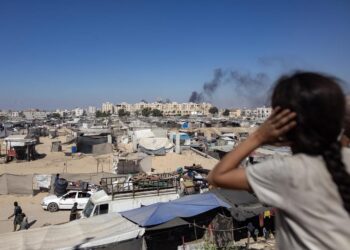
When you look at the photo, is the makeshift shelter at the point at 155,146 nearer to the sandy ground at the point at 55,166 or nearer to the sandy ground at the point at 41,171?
the sandy ground at the point at 55,166

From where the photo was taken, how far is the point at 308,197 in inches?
54.2

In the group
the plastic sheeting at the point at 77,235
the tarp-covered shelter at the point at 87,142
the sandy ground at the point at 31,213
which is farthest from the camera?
the tarp-covered shelter at the point at 87,142

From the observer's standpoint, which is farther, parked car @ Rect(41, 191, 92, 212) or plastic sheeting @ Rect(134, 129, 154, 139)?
plastic sheeting @ Rect(134, 129, 154, 139)

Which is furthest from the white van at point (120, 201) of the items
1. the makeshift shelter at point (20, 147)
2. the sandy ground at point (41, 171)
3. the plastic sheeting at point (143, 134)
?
the plastic sheeting at point (143, 134)

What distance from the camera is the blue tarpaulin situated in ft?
32.7

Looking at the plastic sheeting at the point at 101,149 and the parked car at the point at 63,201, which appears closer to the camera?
the parked car at the point at 63,201

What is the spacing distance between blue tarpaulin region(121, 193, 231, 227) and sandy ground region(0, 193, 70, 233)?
7484mm

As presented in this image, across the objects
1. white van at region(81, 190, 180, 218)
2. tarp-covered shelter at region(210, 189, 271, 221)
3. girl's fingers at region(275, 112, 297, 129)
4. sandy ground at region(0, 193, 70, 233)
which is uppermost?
girl's fingers at region(275, 112, 297, 129)

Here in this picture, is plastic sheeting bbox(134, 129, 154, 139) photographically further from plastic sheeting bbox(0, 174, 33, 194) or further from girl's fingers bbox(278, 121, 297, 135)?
girl's fingers bbox(278, 121, 297, 135)

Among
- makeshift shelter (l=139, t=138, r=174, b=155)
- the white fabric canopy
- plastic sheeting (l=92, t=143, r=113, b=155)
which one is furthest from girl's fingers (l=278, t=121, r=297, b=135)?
plastic sheeting (l=92, t=143, r=113, b=155)

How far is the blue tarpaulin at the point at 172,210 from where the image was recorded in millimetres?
9968

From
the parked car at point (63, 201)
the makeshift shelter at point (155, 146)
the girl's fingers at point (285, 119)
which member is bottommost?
the parked car at point (63, 201)

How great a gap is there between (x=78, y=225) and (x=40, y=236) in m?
1.05

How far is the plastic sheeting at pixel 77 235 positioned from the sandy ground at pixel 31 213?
6997 millimetres
